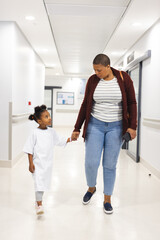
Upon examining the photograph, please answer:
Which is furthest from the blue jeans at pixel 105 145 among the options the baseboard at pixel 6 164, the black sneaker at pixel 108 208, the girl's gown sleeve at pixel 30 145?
the baseboard at pixel 6 164

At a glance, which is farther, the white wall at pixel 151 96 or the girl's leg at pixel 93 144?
the white wall at pixel 151 96

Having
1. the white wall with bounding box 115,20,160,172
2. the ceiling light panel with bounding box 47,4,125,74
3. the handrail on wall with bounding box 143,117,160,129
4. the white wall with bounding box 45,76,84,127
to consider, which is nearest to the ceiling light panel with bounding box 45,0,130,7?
the ceiling light panel with bounding box 47,4,125,74

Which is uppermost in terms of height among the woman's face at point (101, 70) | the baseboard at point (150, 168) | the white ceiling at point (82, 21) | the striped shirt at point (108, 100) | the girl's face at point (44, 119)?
the white ceiling at point (82, 21)

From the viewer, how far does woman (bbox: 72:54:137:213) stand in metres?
2.42

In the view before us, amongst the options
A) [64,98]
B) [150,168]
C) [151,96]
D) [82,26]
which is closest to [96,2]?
[82,26]

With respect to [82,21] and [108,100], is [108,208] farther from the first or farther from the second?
[82,21]

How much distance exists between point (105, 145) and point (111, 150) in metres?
0.09

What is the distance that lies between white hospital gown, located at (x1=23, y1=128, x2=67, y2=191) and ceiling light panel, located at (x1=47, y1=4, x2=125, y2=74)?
2527 mm

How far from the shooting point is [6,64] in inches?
176

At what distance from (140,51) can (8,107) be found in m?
2.99

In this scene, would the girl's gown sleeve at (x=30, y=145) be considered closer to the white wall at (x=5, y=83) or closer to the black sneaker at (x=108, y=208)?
the black sneaker at (x=108, y=208)

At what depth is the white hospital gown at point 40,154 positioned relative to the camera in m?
2.36

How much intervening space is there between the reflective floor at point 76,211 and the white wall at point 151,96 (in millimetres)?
596

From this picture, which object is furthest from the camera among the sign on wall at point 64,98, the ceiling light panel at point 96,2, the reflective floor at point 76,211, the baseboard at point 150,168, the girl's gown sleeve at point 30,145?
the sign on wall at point 64,98
